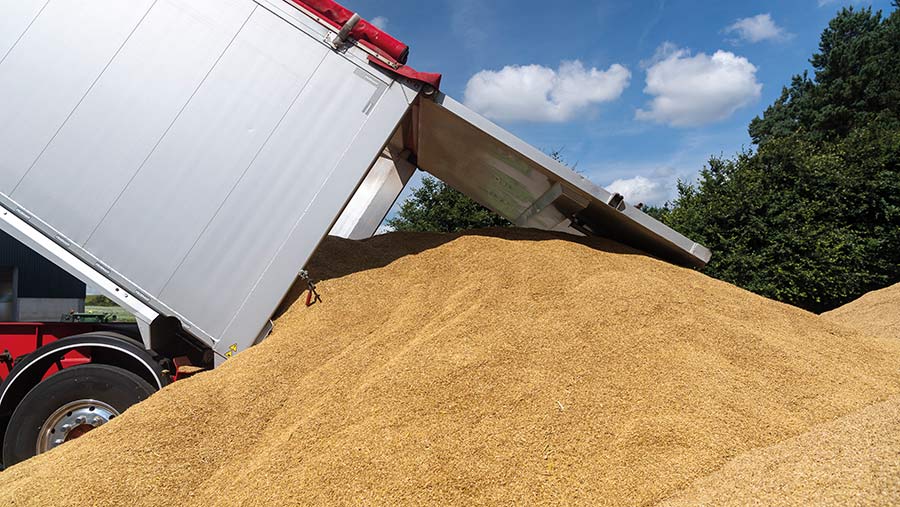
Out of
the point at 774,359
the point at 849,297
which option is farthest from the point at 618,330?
the point at 849,297

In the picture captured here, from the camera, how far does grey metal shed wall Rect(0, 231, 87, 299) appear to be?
4.57 metres

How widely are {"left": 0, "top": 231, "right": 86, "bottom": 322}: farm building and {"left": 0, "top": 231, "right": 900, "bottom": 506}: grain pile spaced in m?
1.80

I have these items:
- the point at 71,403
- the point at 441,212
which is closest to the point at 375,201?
the point at 71,403

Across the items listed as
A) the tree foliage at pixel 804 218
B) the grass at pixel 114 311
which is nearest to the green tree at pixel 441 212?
the tree foliage at pixel 804 218

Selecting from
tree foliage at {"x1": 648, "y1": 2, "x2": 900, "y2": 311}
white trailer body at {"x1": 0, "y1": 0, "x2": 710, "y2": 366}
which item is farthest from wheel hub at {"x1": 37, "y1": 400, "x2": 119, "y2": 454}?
tree foliage at {"x1": 648, "y1": 2, "x2": 900, "y2": 311}

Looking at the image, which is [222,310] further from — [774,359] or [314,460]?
[774,359]

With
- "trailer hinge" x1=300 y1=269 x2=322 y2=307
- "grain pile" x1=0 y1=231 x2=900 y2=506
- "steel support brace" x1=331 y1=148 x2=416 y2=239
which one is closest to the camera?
"grain pile" x1=0 y1=231 x2=900 y2=506

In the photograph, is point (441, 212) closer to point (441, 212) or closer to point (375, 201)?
point (441, 212)

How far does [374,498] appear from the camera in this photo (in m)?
2.67

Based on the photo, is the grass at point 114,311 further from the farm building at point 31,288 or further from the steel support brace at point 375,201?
the steel support brace at point 375,201

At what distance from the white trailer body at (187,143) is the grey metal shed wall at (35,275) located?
759mm

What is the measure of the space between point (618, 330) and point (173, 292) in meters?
3.17

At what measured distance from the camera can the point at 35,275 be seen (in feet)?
15.3

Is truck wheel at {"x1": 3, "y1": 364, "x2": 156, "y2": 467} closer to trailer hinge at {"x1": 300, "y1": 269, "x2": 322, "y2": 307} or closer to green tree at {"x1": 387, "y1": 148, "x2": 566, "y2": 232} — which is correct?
trailer hinge at {"x1": 300, "y1": 269, "x2": 322, "y2": 307}
